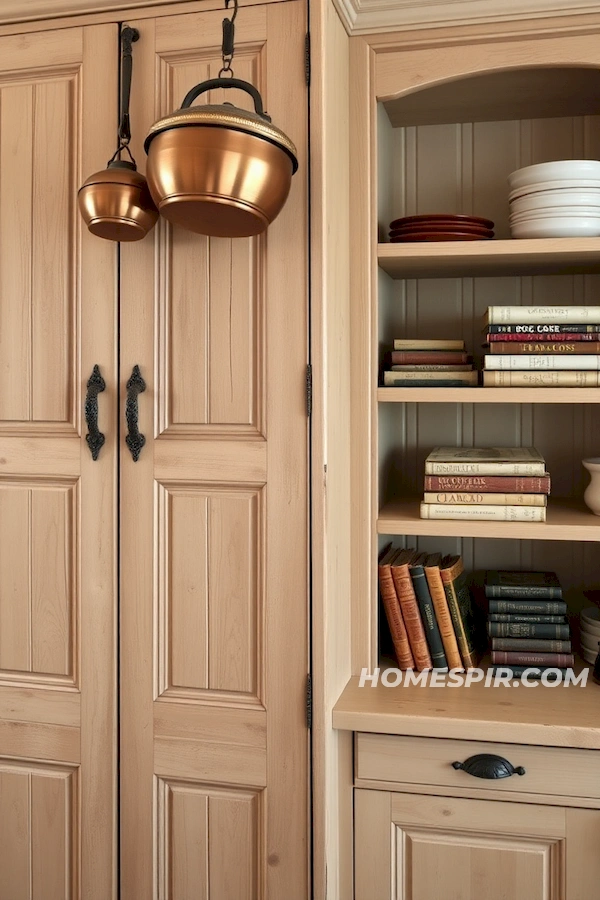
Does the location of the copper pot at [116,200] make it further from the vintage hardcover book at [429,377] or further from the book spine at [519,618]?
the book spine at [519,618]

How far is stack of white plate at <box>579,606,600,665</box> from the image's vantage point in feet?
6.49

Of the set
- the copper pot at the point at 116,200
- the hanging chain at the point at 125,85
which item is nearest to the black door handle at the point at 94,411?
the copper pot at the point at 116,200

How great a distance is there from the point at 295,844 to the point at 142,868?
0.33 m

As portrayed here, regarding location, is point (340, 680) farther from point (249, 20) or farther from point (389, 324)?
point (249, 20)

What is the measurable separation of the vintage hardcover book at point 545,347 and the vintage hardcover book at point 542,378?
4 centimetres

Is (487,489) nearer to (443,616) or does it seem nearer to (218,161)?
(443,616)

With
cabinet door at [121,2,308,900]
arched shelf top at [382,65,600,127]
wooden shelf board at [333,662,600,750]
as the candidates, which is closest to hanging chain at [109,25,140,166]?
cabinet door at [121,2,308,900]

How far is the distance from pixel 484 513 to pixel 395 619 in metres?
0.31

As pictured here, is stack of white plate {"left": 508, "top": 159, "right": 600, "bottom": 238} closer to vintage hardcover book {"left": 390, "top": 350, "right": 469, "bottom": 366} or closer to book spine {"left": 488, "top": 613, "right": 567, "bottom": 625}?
vintage hardcover book {"left": 390, "top": 350, "right": 469, "bottom": 366}

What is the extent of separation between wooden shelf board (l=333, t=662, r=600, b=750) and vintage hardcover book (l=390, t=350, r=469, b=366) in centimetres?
73

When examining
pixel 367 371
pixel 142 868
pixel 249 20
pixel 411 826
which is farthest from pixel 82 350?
pixel 411 826

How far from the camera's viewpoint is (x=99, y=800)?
1769mm

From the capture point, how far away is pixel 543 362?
1.85 meters

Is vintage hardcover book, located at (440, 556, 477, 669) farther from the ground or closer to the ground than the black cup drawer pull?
farther from the ground
